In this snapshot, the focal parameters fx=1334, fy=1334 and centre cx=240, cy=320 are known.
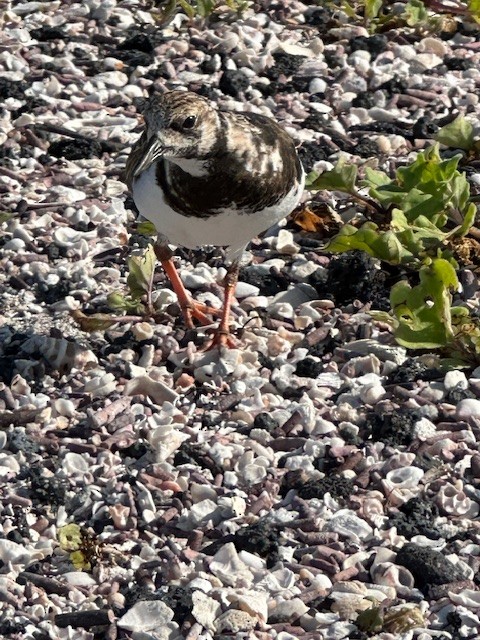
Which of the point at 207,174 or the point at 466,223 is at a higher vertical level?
the point at 207,174

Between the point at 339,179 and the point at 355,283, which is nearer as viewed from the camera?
the point at 355,283

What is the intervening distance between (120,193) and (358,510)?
2.85m

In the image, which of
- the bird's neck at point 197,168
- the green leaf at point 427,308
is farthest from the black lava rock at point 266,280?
the bird's neck at point 197,168

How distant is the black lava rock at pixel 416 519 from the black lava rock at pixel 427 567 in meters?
0.17

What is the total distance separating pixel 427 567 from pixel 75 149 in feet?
12.4

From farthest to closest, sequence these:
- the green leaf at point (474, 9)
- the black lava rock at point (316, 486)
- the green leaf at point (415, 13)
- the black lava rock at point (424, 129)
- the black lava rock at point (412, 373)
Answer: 1. the green leaf at point (415, 13)
2. the green leaf at point (474, 9)
3. the black lava rock at point (424, 129)
4. the black lava rock at point (412, 373)
5. the black lava rock at point (316, 486)

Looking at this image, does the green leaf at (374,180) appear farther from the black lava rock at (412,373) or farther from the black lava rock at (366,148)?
the black lava rock at (412,373)

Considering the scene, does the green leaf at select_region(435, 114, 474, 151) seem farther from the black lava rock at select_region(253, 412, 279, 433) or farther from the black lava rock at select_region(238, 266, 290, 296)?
the black lava rock at select_region(253, 412, 279, 433)

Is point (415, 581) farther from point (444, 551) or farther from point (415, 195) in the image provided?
point (415, 195)

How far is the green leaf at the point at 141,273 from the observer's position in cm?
651

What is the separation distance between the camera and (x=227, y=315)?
648 cm

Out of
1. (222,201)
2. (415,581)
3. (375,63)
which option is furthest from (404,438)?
(375,63)

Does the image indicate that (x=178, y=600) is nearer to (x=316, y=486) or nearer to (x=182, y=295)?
(x=316, y=486)

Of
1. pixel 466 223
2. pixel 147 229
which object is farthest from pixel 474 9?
pixel 147 229
